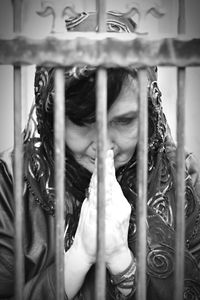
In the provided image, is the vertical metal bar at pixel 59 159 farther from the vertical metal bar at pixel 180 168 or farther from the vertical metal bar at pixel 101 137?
the vertical metal bar at pixel 180 168

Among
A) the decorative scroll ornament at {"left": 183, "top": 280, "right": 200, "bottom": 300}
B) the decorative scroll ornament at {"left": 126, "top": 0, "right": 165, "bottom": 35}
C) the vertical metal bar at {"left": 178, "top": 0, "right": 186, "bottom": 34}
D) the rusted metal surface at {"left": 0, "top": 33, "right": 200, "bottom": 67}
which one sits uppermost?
the decorative scroll ornament at {"left": 126, "top": 0, "right": 165, "bottom": 35}

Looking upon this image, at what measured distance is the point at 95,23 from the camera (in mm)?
1206

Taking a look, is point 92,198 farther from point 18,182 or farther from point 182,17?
point 182,17

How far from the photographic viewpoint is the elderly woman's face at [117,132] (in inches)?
42.7

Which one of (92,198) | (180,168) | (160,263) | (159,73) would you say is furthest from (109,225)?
(159,73)

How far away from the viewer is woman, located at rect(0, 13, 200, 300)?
40.9 inches

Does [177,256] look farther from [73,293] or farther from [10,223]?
[10,223]

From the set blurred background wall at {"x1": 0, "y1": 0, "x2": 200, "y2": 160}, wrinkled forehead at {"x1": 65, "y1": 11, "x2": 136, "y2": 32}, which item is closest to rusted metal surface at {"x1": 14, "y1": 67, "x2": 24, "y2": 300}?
wrinkled forehead at {"x1": 65, "y1": 11, "x2": 136, "y2": 32}

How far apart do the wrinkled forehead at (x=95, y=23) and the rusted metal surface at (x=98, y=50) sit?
456 millimetres

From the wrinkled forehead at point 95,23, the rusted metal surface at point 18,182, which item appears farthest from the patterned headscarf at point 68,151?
the rusted metal surface at point 18,182

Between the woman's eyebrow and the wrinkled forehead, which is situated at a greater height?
the wrinkled forehead

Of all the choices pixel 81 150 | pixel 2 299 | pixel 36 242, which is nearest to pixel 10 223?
pixel 36 242

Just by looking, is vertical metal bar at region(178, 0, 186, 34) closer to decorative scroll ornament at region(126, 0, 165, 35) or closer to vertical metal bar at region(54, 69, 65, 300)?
decorative scroll ornament at region(126, 0, 165, 35)

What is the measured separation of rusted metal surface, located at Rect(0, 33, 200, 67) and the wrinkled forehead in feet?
→ 1.50
